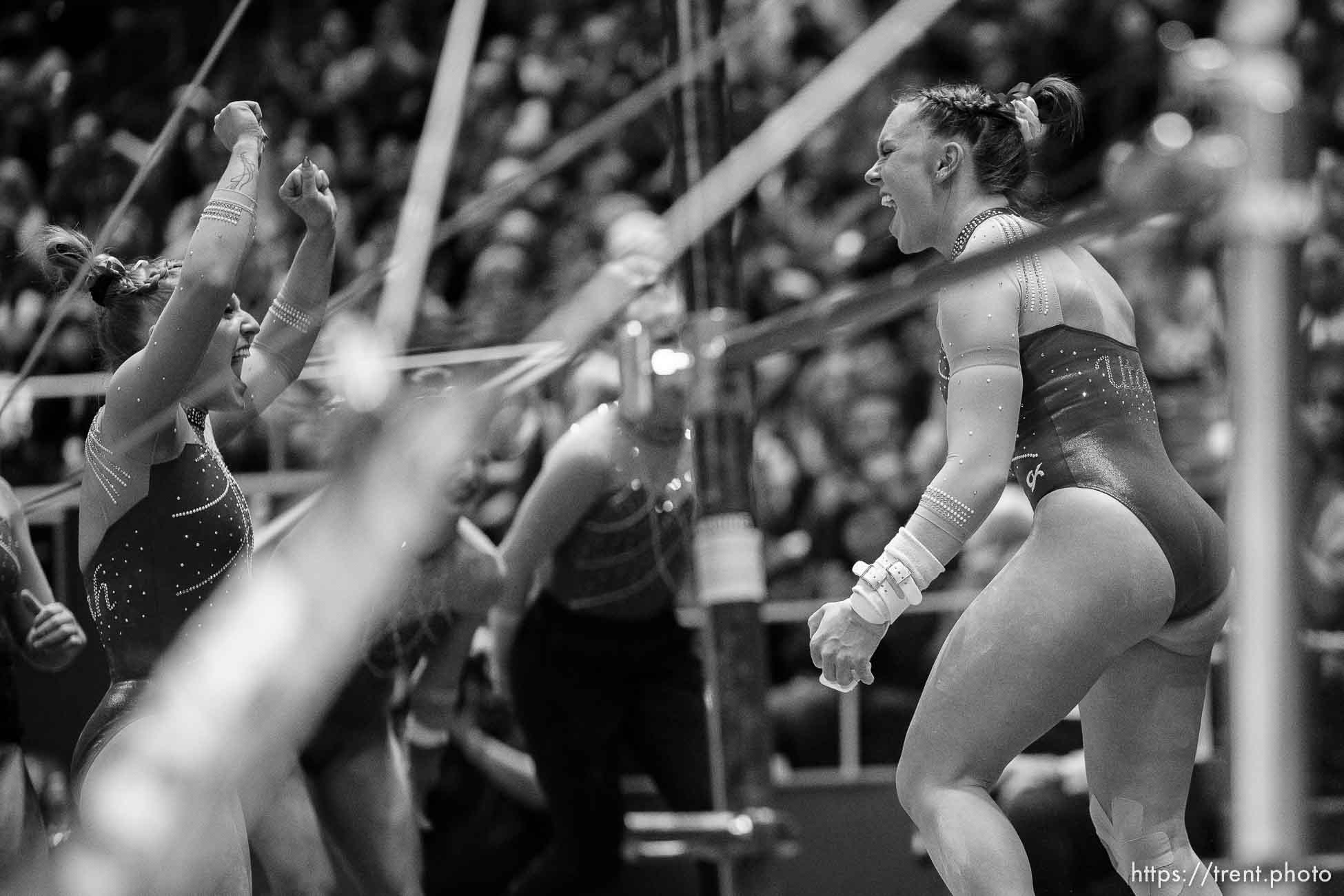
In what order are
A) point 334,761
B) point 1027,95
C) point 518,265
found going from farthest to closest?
point 518,265
point 334,761
point 1027,95

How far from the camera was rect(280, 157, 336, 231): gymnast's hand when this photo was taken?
2.95m

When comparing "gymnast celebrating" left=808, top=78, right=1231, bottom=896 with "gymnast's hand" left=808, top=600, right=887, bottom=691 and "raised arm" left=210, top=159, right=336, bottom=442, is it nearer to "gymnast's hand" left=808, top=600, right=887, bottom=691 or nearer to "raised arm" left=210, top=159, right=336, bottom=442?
"gymnast's hand" left=808, top=600, right=887, bottom=691

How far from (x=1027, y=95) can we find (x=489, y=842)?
2.80 metres

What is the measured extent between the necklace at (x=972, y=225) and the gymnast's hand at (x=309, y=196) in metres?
1.14

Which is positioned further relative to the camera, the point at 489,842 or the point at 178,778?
the point at 489,842

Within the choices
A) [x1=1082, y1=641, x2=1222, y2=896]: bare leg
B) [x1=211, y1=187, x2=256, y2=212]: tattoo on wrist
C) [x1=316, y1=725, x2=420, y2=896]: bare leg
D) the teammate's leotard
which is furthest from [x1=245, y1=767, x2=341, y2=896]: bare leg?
[x1=1082, y1=641, x2=1222, y2=896]: bare leg

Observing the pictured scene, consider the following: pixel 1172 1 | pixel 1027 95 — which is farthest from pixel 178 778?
pixel 1172 1

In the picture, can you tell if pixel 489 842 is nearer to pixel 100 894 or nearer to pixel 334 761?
pixel 334 761

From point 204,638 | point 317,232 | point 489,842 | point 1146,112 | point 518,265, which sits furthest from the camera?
point 1146,112

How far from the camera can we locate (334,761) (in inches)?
140

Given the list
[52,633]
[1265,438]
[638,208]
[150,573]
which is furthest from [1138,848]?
[638,208]

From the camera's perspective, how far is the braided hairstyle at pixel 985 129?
266 centimetres

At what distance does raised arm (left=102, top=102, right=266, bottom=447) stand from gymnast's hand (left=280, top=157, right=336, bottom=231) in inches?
11.8

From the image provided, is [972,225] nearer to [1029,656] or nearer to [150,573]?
[1029,656]
